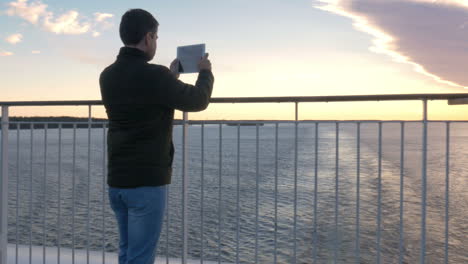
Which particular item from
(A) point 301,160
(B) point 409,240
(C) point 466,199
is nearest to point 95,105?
(B) point 409,240

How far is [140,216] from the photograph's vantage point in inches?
82.0

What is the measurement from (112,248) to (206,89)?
688 cm

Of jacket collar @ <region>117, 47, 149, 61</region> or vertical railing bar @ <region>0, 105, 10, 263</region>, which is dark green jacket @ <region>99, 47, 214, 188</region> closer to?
jacket collar @ <region>117, 47, 149, 61</region>

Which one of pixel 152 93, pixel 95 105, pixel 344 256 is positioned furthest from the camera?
pixel 344 256

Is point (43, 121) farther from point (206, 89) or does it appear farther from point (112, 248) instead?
point (112, 248)

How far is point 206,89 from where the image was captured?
83.1 inches

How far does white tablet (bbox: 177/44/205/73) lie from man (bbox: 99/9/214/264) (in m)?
0.21

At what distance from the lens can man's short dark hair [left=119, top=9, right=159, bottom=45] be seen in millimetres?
2105

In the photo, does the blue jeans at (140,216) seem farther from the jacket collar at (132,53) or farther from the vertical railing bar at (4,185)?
the vertical railing bar at (4,185)

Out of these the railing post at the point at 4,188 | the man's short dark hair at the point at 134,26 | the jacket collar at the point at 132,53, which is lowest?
the railing post at the point at 4,188

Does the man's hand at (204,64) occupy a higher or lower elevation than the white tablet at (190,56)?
lower

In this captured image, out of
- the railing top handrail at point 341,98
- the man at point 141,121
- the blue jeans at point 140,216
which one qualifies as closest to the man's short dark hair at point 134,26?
the man at point 141,121

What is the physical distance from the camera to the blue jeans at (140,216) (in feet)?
6.83

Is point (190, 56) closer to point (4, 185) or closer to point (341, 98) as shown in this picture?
point (341, 98)
